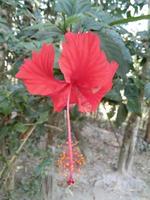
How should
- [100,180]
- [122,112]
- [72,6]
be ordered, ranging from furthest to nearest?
[100,180] → [122,112] → [72,6]

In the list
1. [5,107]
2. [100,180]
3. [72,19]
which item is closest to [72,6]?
[72,19]

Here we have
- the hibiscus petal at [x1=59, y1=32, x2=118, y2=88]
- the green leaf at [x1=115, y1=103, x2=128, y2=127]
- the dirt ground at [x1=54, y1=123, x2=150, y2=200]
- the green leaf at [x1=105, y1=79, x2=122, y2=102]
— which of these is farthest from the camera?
the dirt ground at [x1=54, y1=123, x2=150, y2=200]

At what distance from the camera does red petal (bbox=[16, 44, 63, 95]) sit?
0.25 m

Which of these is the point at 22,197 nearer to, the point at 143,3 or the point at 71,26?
the point at 143,3

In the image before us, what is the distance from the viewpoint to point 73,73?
0.83 feet

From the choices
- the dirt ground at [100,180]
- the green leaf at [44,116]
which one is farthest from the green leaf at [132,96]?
the dirt ground at [100,180]

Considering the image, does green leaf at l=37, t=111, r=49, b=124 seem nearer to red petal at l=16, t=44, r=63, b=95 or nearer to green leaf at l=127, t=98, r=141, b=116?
green leaf at l=127, t=98, r=141, b=116

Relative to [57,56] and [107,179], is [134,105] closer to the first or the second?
[57,56]

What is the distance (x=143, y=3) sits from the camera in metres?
1.10

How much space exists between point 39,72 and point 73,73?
3 cm

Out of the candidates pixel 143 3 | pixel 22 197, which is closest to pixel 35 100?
pixel 143 3

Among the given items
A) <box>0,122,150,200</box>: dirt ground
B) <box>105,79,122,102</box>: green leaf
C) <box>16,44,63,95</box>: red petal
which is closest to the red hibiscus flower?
<box>16,44,63,95</box>: red petal

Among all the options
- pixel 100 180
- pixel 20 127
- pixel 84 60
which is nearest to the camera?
pixel 84 60

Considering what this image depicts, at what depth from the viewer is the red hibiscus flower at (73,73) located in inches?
9.5
